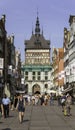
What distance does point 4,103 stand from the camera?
39.6 metres

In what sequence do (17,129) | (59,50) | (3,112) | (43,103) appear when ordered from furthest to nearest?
(59,50)
(43,103)
(3,112)
(17,129)

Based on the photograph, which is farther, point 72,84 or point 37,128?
point 72,84

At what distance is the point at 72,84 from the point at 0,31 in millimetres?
17275

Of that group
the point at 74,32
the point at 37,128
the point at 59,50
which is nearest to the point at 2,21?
the point at 74,32

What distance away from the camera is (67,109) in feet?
142

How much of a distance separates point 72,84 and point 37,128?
2765 inches

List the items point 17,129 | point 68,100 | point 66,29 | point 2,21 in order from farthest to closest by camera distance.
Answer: point 66,29, point 2,21, point 68,100, point 17,129

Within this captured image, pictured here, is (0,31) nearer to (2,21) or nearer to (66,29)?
(2,21)

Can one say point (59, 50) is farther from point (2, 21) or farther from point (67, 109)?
point (67, 109)

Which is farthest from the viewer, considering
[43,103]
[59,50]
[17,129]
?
[59,50]

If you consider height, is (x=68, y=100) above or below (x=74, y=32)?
below

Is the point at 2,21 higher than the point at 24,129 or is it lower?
higher

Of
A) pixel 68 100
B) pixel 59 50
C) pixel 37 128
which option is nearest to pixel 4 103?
pixel 68 100

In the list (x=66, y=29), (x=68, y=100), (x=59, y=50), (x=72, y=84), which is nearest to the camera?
(x=68, y=100)
